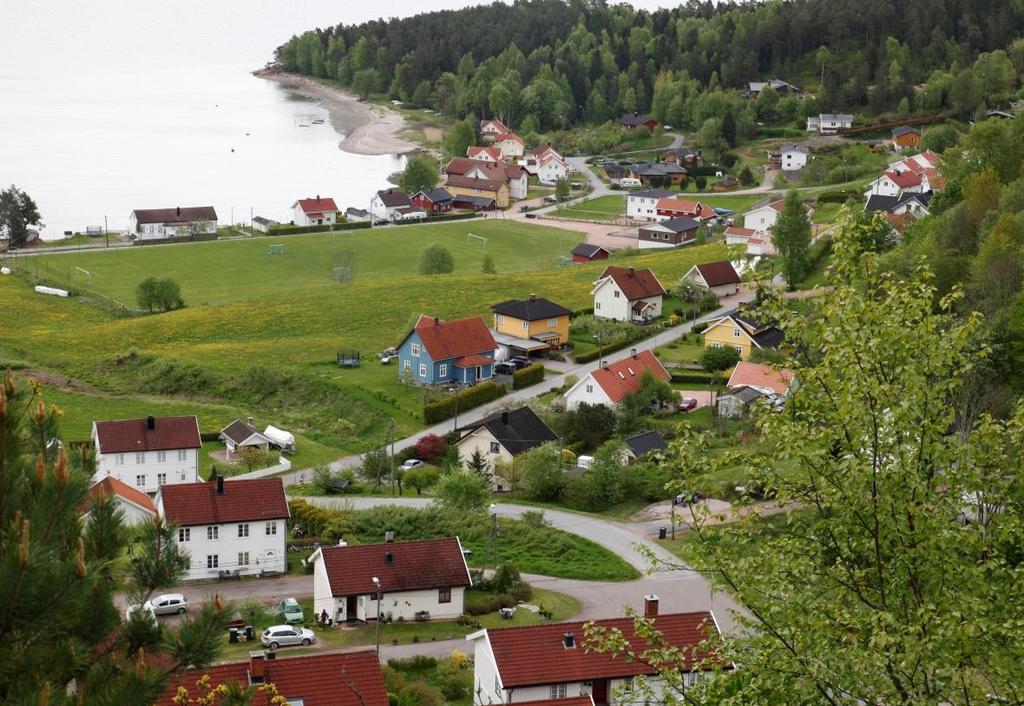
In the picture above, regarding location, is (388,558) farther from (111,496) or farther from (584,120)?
(584,120)

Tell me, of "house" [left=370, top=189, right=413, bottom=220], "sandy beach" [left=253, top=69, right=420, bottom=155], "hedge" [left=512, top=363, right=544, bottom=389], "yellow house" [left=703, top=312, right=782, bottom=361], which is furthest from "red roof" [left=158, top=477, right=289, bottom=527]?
"sandy beach" [left=253, top=69, right=420, bottom=155]

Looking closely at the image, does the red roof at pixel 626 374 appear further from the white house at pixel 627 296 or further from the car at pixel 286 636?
the car at pixel 286 636

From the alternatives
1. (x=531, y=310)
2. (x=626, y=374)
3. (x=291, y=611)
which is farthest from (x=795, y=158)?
(x=291, y=611)

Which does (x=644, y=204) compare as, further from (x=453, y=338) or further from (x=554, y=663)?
(x=554, y=663)

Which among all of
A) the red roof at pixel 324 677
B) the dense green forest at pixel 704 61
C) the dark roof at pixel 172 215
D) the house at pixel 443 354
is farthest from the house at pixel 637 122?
the red roof at pixel 324 677

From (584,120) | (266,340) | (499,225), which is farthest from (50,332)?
(584,120)

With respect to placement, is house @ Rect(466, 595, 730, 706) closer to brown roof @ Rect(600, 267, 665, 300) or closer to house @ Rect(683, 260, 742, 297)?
brown roof @ Rect(600, 267, 665, 300)
